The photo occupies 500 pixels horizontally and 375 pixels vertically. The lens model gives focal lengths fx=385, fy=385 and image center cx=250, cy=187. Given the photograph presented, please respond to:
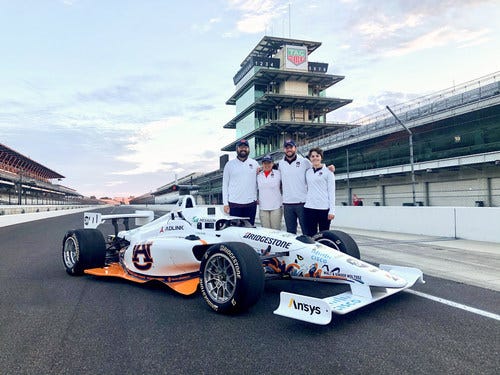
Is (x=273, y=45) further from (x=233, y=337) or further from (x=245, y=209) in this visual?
(x=233, y=337)

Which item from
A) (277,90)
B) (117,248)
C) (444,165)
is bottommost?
(117,248)

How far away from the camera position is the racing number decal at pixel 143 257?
16.8ft

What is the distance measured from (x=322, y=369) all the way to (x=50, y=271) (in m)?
5.40

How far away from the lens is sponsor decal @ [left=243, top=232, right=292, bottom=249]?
4332 mm

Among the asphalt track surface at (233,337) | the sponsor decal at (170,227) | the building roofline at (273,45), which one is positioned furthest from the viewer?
the building roofline at (273,45)

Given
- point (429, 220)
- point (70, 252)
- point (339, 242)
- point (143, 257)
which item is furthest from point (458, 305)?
point (429, 220)

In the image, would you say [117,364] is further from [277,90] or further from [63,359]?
[277,90]

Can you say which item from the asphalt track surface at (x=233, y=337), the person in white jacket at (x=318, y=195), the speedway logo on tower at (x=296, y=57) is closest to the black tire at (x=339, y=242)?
the asphalt track surface at (x=233, y=337)

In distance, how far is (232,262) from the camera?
12.5ft

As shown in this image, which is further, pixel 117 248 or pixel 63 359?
pixel 117 248

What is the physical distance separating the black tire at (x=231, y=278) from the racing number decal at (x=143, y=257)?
1296 millimetres

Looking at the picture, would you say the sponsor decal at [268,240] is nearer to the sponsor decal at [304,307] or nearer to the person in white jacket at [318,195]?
the sponsor decal at [304,307]

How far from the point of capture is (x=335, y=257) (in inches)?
160

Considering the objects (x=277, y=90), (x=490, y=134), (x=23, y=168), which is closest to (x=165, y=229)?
(x=490, y=134)
